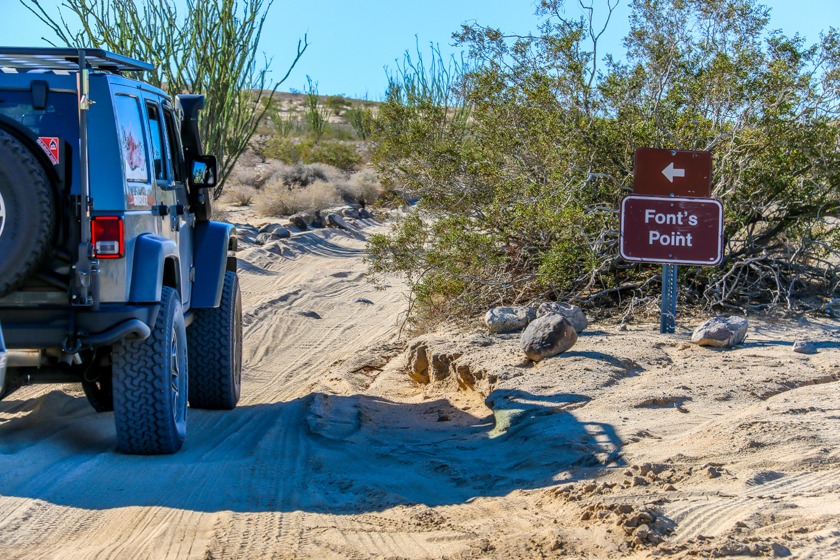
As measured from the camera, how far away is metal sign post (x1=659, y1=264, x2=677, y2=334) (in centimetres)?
798

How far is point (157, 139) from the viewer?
6.07 m

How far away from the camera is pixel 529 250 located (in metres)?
9.96

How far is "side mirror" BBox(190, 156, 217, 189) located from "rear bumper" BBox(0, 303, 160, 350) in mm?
2048

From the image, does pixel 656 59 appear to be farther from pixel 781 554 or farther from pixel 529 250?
pixel 781 554

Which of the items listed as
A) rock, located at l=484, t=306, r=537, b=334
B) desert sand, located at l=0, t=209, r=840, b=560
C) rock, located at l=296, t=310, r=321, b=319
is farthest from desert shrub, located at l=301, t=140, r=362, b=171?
desert sand, located at l=0, t=209, r=840, b=560

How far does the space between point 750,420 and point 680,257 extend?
2825 mm

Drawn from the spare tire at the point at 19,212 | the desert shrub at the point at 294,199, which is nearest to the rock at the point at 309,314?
the spare tire at the point at 19,212

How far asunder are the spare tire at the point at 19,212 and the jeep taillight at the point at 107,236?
263 millimetres

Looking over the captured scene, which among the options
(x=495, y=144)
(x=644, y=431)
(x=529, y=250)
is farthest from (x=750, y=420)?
(x=495, y=144)

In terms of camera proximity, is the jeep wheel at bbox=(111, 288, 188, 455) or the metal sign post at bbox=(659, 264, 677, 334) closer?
the jeep wheel at bbox=(111, 288, 188, 455)

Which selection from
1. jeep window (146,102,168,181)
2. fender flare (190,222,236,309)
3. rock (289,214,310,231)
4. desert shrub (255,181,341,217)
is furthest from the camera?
desert shrub (255,181,341,217)

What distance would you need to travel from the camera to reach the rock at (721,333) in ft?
24.3

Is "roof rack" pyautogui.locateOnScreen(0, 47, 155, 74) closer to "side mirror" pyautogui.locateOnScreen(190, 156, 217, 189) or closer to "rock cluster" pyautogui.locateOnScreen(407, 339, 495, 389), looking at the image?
"side mirror" pyautogui.locateOnScreen(190, 156, 217, 189)

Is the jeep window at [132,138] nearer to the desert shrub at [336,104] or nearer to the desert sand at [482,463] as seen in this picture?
the desert sand at [482,463]
